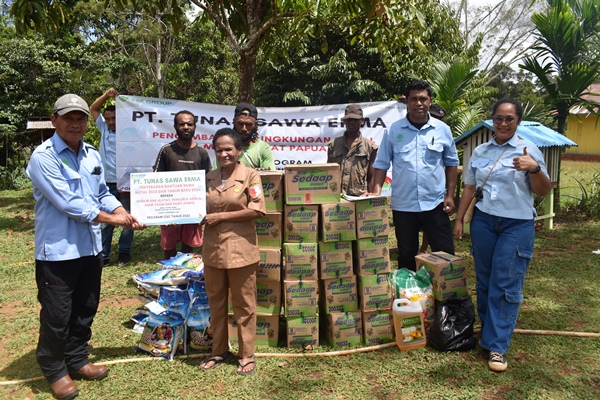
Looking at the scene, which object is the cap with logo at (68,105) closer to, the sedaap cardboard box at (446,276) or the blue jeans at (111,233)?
the sedaap cardboard box at (446,276)

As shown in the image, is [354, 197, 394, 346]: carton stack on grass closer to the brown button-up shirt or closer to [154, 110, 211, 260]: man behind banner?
the brown button-up shirt

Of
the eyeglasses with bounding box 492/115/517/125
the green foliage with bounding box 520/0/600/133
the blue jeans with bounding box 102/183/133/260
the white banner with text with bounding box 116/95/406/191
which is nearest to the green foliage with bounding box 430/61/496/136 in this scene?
the green foliage with bounding box 520/0/600/133

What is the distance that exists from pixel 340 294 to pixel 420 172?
1238 mm

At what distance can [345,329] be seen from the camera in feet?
12.2

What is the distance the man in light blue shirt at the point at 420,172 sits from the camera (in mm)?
3830

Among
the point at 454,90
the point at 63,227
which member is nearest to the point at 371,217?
the point at 63,227

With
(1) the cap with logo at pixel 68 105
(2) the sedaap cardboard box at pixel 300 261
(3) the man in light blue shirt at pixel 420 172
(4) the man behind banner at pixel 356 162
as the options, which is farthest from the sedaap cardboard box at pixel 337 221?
(1) the cap with logo at pixel 68 105

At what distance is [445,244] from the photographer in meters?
4.02

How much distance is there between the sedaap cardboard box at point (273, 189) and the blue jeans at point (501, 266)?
1549 mm

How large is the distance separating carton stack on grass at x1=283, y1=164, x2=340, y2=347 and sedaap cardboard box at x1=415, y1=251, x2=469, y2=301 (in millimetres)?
979

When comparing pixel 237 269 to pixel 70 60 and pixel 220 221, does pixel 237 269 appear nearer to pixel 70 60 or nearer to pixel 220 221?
pixel 220 221

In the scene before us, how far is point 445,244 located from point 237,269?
75.9 inches

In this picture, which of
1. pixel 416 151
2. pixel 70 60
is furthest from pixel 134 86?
pixel 416 151

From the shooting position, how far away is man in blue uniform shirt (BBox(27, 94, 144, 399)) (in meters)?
2.92
